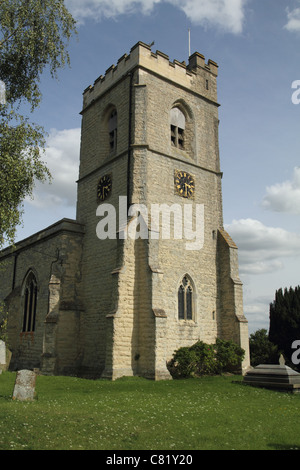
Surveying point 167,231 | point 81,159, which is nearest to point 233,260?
point 167,231

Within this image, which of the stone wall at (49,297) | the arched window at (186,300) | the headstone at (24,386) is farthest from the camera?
the stone wall at (49,297)

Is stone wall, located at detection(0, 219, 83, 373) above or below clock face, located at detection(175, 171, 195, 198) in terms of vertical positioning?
below

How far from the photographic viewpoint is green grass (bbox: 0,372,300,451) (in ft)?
20.9

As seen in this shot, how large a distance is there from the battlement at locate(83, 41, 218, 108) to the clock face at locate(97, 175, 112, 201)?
553 centimetres

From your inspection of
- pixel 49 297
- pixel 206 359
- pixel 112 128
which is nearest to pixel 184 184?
pixel 112 128

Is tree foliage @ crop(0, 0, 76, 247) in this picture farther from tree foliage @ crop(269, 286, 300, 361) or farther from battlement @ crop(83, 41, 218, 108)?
tree foliage @ crop(269, 286, 300, 361)

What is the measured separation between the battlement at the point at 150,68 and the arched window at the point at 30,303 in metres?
11.2

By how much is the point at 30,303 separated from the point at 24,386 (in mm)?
11889

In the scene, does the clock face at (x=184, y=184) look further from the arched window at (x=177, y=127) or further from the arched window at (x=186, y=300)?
the arched window at (x=186, y=300)

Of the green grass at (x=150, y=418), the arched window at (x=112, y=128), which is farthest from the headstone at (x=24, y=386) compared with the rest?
the arched window at (x=112, y=128)

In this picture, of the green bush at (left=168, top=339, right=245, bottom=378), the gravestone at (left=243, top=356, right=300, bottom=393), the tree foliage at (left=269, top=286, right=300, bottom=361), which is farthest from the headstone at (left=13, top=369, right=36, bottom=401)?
the tree foliage at (left=269, top=286, right=300, bottom=361)

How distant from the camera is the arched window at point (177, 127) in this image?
20.4m

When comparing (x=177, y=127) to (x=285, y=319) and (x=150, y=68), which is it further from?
(x=285, y=319)
